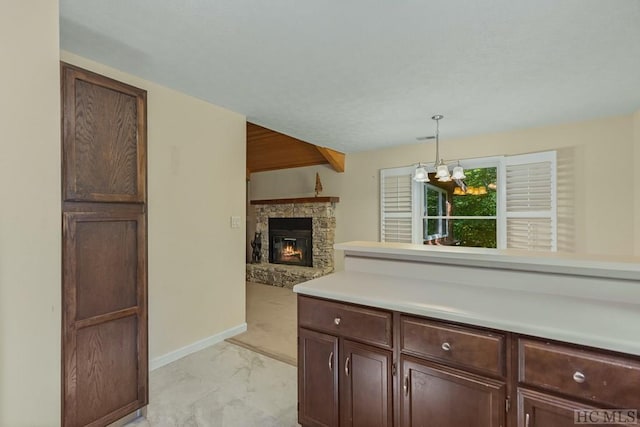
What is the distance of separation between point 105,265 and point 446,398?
1.91 meters

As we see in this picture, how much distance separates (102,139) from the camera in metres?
1.79

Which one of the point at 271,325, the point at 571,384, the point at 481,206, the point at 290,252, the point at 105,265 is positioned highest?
the point at 481,206

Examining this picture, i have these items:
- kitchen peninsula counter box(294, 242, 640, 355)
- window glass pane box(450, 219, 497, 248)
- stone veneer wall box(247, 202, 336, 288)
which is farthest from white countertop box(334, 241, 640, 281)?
stone veneer wall box(247, 202, 336, 288)

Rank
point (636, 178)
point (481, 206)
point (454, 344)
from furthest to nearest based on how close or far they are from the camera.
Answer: point (481, 206) → point (636, 178) → point (454, 344)

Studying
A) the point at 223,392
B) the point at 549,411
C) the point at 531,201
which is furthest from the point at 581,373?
the point at 531,201

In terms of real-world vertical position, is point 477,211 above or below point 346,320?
above

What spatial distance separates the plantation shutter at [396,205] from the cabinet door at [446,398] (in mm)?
3709

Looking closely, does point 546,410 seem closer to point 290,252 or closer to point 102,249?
point 102,249

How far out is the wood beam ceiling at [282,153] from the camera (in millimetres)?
5328

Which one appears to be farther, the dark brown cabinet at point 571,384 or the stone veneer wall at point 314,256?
the stone veneer wall at point 314,256

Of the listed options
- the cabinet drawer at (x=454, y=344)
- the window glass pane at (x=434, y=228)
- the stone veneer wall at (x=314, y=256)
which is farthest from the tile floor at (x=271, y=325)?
the window glass pane at (x=434, y=228)

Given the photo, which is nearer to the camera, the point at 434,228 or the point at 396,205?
the point at 434,228

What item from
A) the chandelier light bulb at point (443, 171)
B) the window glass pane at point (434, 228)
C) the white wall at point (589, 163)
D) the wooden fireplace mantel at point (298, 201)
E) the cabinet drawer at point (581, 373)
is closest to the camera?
the cabinet drawer at point (581, 373)

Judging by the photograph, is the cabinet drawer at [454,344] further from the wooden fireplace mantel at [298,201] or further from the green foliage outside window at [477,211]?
the wooden fireplace mantel at [298,201]
